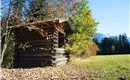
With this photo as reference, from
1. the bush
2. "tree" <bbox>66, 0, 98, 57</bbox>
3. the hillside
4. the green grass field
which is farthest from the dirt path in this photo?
"tree" <bbox>66, 0, 98, 57</bbox>

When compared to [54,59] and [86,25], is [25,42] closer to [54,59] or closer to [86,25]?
[54,59]

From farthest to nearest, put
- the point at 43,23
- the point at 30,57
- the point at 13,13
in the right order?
the point at 30,57 < the point at 43,23 < the point at 13,13

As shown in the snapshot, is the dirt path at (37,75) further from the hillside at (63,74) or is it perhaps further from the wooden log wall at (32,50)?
the wooden log wall at (32,50)

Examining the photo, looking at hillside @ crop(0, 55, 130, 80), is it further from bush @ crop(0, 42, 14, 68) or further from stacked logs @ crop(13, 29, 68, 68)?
bush @ crop(0, 42, 14, 68)

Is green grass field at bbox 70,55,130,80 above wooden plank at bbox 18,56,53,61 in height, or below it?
below

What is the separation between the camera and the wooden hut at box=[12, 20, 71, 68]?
1202 cm

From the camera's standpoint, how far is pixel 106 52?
59.4m

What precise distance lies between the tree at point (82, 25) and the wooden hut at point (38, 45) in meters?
8.06

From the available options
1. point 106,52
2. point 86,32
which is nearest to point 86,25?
point 86,32

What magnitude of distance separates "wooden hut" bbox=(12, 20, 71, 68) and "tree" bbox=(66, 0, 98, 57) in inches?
317

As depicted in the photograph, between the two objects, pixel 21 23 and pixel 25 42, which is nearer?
pixel 21 23

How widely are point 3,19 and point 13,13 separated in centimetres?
91

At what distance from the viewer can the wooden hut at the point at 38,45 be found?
473 inches

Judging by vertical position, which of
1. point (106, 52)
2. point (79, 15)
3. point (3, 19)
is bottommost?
point (106, 52)
